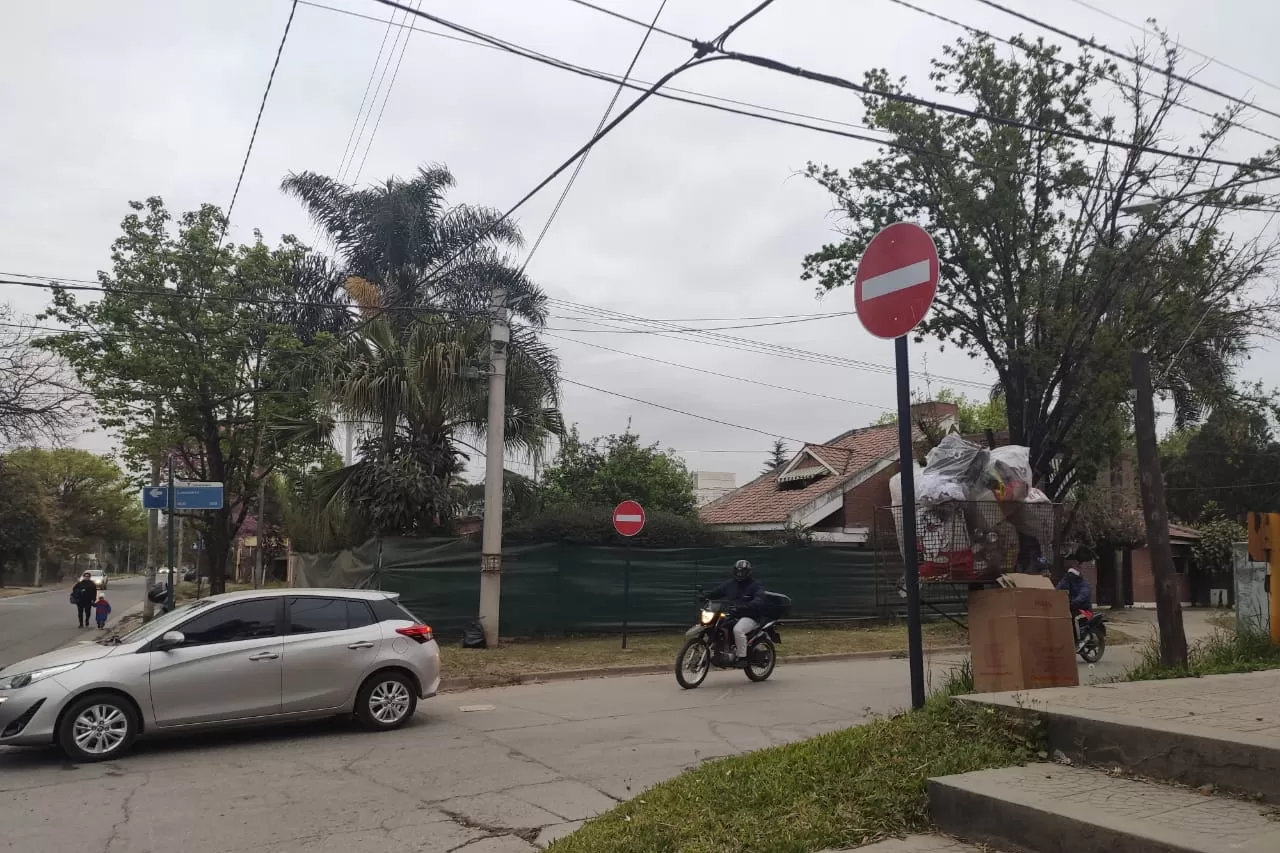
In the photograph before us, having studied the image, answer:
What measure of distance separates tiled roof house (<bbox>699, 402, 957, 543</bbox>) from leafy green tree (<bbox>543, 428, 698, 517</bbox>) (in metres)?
1.82

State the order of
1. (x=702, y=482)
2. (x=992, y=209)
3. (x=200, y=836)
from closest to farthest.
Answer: (x=200, y=836) → (x=992, y=209) → (x=702, y=482)

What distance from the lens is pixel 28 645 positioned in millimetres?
20531

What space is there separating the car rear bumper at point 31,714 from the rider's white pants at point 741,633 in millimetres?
7699

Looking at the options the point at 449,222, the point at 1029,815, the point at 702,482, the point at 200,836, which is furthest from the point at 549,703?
the point at 702,482

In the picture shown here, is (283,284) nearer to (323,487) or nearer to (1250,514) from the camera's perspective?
(323,487)

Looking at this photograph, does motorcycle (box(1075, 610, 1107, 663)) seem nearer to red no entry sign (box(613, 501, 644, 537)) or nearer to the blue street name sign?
red no entry sign (box(613, 501, 644, 537))

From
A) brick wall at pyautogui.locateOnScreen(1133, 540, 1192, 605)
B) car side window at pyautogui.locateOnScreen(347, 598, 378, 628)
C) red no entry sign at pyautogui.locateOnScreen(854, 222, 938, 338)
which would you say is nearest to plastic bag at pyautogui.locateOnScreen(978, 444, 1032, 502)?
red no entry sign at pyautogui.locateOnScreen(854, 222, 938, 338)

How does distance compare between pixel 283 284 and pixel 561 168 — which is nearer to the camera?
pixel 561 168

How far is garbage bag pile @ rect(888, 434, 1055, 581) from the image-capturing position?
7.93 m

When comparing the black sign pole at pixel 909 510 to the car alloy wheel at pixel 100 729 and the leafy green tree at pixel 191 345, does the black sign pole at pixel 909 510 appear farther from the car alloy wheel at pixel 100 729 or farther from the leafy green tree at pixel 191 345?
the leafy green tree at pixel 191 345

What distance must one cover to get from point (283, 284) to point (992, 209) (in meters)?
15.9

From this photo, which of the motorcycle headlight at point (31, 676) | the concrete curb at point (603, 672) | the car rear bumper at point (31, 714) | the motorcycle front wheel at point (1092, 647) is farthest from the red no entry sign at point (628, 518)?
the car rear bumper at point (31, 714)

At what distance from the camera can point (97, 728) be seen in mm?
8492

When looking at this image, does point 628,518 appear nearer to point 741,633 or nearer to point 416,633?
point 741,633
